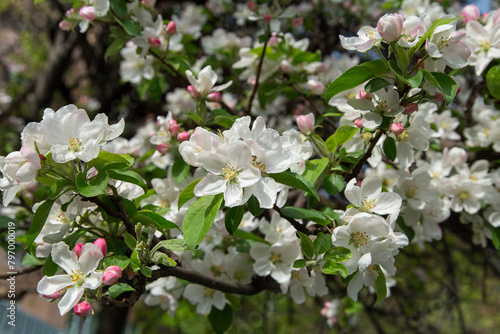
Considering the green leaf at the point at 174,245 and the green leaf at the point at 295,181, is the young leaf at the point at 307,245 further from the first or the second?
the green leaf at the point at 174,245

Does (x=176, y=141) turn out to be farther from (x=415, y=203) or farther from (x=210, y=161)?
(x=415, y=203)

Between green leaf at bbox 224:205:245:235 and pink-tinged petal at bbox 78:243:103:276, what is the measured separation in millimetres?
362

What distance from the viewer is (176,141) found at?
5.17 feet

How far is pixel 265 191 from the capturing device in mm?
1045

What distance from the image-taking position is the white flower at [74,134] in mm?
1087

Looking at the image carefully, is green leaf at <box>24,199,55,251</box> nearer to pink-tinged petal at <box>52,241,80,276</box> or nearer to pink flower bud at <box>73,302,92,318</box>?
pink-tinged petal at <box>52,241,80,276</box>

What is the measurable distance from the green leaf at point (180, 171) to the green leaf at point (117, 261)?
428mm

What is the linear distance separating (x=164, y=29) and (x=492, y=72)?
56.8 inches

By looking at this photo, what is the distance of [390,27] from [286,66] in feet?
2.87

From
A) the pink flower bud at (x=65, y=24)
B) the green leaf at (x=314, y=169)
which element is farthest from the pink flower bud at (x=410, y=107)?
the pink flower bud at (x=65, y=24)

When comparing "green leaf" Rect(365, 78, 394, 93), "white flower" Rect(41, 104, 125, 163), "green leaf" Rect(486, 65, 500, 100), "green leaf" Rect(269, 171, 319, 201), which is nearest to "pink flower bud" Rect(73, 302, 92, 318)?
"white flower" Rect(41, 104, 125, 163)

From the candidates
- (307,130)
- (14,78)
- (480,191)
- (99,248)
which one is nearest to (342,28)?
(480,191)

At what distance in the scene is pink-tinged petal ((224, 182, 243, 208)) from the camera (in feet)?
3.32

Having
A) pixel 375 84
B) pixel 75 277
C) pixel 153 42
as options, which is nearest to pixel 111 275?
pixel 75 277
